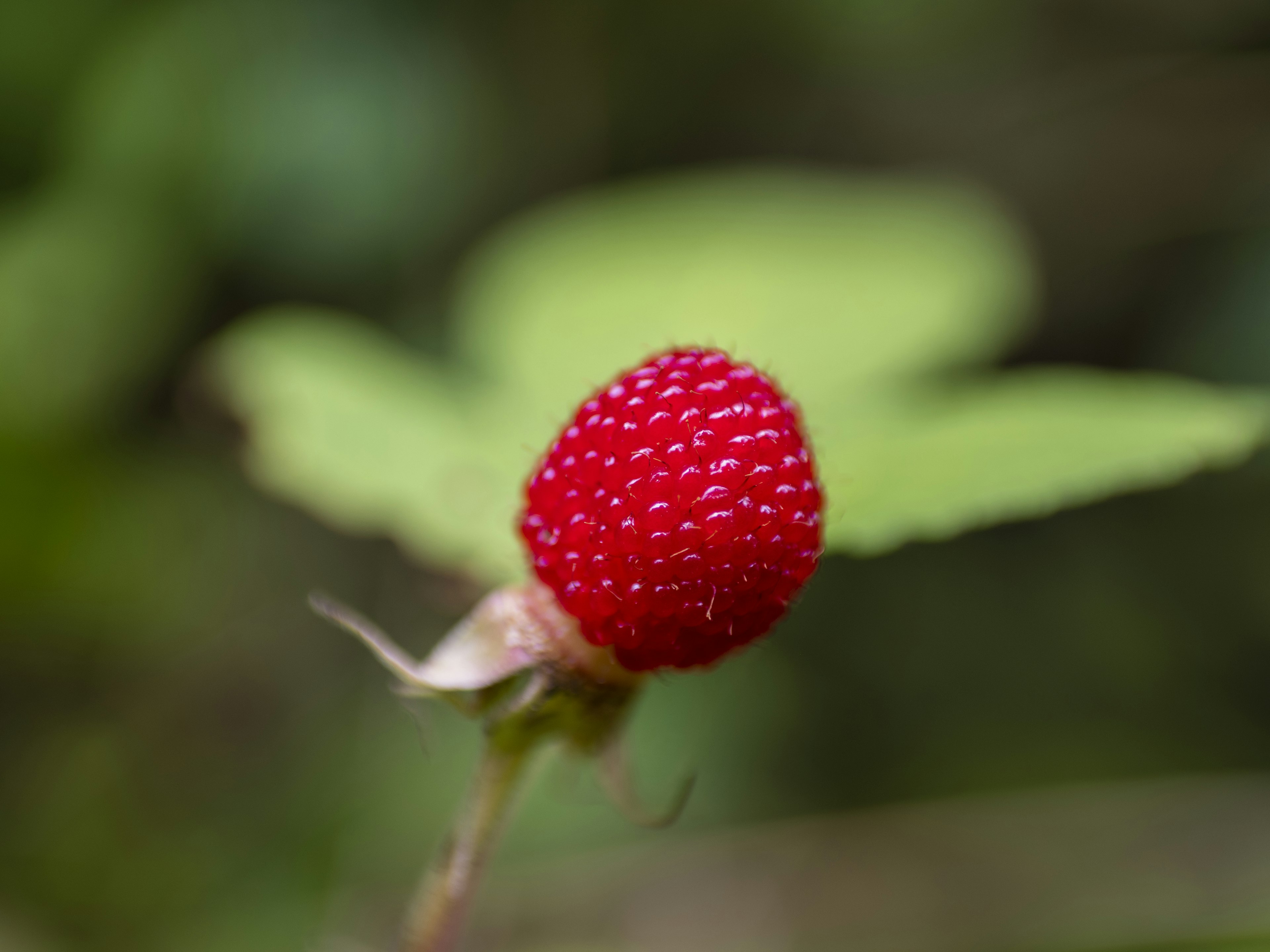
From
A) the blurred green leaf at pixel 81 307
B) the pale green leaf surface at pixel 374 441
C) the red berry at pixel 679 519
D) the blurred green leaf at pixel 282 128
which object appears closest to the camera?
the red berry at pixel 679 519

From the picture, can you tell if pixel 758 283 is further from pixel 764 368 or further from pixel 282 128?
pixel 282 128

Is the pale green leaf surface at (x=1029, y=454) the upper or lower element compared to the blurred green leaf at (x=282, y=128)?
lower

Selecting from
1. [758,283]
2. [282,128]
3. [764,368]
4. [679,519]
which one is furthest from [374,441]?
[282,128]

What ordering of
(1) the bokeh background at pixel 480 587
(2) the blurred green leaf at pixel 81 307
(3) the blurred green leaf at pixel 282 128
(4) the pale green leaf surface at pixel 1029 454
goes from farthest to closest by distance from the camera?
(3) the blurred green leaf at pixel 282 128 → (2) the blurred green leaf at pixel 81 307 → (1) the bokeh background at pixel 480 587 → (4) the pale green leaf surface at pixel 1029 454

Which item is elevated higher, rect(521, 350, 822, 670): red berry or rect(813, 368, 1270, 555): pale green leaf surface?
rect(521, 350, 822, 670): red berry

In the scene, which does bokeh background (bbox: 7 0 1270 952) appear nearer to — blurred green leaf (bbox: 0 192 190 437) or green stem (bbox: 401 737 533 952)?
blurred green leaf (bbox: 0 192 190 437)

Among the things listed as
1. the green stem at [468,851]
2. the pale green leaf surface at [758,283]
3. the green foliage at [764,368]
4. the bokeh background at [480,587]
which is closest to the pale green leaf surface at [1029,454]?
the green foliage at [764,368]

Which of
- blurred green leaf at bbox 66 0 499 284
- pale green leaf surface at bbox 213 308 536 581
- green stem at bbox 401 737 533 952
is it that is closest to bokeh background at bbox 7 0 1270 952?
blurred green leaf at bbox 66 0 499 284

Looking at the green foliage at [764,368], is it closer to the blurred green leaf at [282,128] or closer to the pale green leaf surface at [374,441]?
the pale green leaf surface at [374,441]
